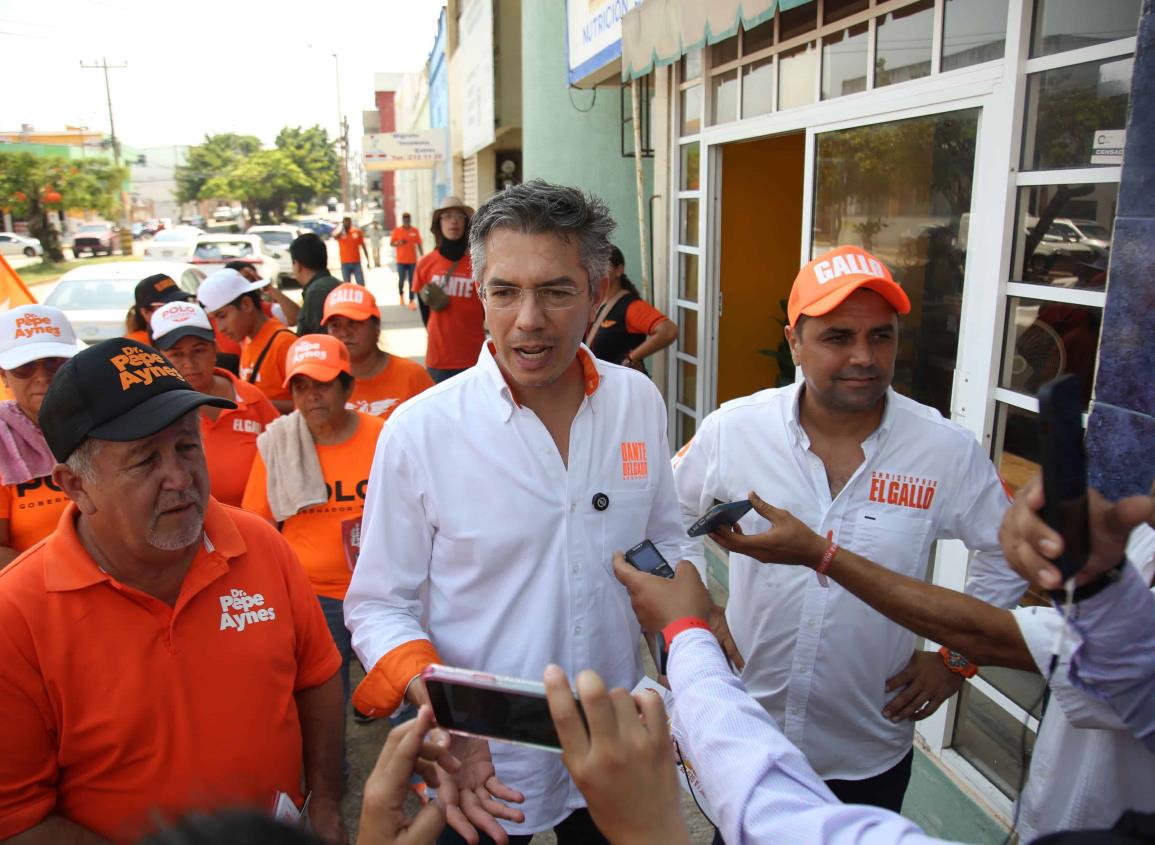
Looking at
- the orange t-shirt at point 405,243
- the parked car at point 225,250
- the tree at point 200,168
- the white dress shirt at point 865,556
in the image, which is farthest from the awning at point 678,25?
the tree at point 200,168

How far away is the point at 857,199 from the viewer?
369 cm

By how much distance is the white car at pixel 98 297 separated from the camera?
33.6 feet

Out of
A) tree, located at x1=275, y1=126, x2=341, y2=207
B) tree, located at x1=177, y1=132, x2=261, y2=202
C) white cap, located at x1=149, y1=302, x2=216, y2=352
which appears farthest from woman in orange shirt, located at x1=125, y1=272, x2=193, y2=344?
tree, located at x1=177, y1=132, x2=261, y2=202

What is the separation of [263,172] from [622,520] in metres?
70.7

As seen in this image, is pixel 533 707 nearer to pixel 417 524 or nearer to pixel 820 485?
pixel 417 524

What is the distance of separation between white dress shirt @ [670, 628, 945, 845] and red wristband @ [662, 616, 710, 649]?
10 cm

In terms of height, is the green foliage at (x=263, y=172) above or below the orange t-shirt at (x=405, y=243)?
above

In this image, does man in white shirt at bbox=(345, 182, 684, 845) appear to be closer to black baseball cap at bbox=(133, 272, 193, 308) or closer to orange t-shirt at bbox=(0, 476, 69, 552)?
orange t-shirt at bbox=(0, 476, 69, 552)

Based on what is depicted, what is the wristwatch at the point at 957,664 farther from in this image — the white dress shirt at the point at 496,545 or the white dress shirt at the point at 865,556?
Answer: the white dress shirt at the point at 496,545

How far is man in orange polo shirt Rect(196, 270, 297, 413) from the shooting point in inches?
180

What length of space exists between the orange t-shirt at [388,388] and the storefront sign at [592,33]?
2842mm

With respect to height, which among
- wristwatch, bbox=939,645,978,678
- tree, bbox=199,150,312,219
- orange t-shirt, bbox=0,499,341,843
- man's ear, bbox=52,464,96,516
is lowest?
wristwatch, bbox=939,645,978,678

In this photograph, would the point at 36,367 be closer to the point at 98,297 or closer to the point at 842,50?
the point at 842,50

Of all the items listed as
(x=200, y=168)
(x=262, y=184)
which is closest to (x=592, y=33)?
(x=262, y=184)
